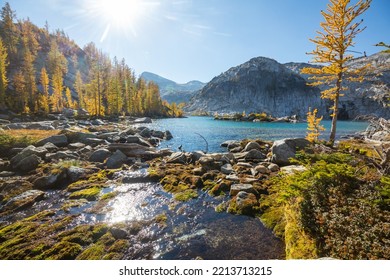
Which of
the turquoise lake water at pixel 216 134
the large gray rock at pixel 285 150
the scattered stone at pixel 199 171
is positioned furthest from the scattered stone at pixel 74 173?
the large gray rock at pixel 285 150

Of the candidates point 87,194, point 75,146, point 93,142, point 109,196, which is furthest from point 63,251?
point 93,142

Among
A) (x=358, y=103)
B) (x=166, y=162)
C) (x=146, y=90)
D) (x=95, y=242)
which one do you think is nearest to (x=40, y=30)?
(x=146, y=90)

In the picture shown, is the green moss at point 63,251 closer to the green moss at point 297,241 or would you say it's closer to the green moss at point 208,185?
the green moss at point 297,241

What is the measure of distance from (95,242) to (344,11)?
21043 mm

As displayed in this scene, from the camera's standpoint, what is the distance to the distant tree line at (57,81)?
2056 inches

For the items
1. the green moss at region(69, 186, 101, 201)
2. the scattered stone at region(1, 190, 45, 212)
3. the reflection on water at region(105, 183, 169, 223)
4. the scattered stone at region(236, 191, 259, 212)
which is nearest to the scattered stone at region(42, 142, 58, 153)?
the scattered stone at region(1, 190, 45, 212)

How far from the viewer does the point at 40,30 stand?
109 m

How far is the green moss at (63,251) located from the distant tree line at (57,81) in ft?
181

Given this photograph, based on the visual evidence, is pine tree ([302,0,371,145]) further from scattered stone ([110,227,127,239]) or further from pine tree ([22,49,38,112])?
pine tree ([22,49,38,112])

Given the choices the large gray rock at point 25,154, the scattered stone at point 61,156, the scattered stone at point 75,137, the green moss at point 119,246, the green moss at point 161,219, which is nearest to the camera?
the green moss at point 119,246

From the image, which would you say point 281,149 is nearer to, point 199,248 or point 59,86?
point 199,248

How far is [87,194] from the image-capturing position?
420 inches

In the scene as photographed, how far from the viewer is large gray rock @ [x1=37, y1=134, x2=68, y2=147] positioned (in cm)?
1880

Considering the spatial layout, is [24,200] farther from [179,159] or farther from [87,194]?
[179,159]
